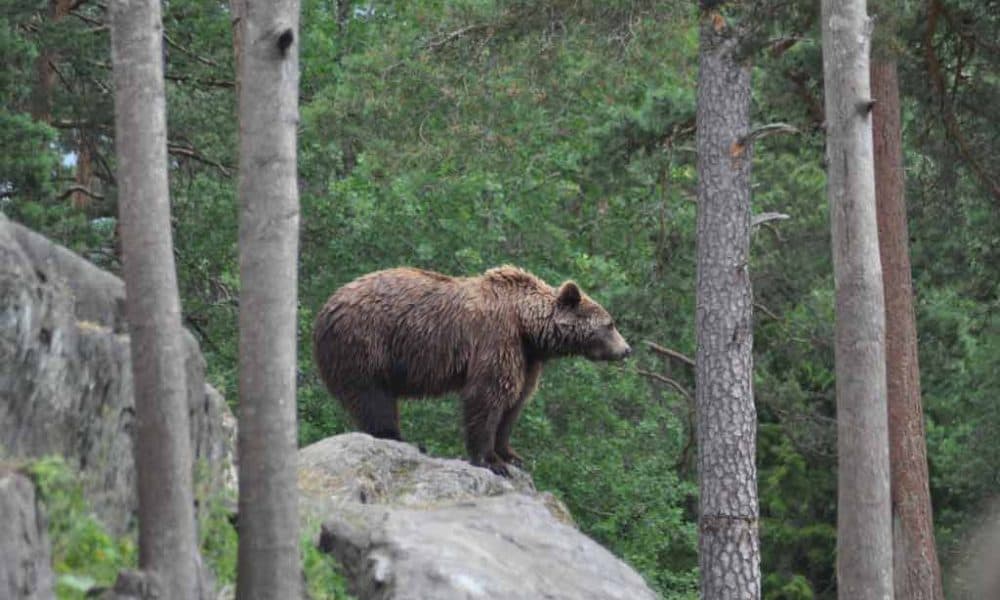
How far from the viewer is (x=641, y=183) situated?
2258 centimetres

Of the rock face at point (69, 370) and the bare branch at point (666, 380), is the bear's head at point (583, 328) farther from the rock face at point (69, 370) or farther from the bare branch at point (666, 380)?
the bare branch at point (666, 380)

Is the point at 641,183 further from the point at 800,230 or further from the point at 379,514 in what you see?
the point at 379,514

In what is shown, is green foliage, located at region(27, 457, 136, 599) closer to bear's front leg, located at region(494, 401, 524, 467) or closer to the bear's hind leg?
the bear's hind leg

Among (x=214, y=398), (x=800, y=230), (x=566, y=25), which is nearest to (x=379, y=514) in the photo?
(x=214, y=398)

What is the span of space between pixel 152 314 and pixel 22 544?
4.24 ft

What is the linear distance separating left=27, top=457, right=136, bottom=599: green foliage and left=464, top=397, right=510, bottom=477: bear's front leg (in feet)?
15.1

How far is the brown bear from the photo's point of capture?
11.6m

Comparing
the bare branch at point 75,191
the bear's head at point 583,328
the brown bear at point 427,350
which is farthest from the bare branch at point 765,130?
the bare branch at point 75,191

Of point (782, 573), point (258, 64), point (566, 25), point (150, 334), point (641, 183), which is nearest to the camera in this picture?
point (150, 334)

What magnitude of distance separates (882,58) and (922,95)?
12.0 ft

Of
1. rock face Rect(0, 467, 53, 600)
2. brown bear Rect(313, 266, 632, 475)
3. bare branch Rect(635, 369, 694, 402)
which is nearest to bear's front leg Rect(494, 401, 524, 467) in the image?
brown bear Rect(313, 266, 632, 475)

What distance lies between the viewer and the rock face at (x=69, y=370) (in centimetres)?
682

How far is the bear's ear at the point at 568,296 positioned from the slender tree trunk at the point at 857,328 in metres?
2.46

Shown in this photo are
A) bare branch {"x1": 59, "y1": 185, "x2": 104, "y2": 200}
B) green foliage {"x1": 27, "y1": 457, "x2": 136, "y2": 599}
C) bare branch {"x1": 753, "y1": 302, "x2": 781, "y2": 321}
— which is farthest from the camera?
bare branch {"x1": 753, "y1": 302, "x2": 781, "y2": 321}
